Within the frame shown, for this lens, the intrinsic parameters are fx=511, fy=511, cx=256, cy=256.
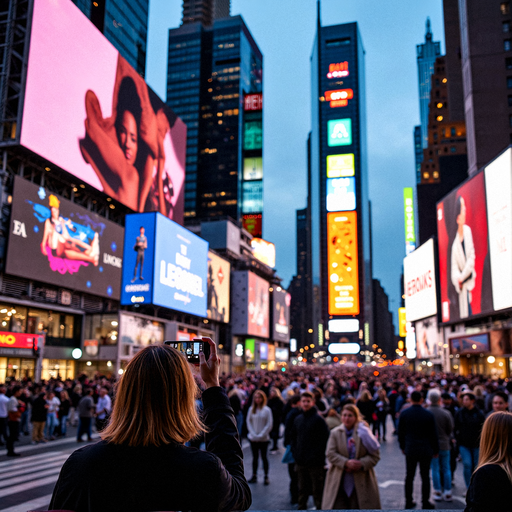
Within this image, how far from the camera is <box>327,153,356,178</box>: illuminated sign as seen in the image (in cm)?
11075

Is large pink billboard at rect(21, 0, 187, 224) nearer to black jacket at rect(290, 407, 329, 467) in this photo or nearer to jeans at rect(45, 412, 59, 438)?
jeans at rect(45, 412, 59, 438)

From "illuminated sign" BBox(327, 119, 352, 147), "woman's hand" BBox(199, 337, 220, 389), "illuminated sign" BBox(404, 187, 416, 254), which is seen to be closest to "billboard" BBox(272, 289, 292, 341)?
"illuminated sign" BBox(327, 119, 352, 147)

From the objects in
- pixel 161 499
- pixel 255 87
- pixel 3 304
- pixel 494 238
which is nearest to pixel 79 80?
pixel 3 304

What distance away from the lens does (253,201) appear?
133 m

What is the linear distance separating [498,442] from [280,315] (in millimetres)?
95214

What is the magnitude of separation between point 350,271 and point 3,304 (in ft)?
289

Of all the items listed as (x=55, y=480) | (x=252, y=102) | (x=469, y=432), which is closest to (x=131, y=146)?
(x=55, y=480)

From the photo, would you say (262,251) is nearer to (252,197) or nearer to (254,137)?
(252,197)

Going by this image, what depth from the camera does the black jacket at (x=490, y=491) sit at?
2.77m

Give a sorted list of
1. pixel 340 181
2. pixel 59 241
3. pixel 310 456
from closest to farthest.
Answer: pixel 310 456
pixel 59 241
pixel 340 181

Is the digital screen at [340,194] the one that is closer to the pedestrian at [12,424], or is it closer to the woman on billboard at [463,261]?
the woman on billboard at [463,261]

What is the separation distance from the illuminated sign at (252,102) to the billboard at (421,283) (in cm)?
6342

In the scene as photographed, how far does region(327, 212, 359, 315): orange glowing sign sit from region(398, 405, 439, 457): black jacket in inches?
4060

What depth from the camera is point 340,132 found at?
401 ft
